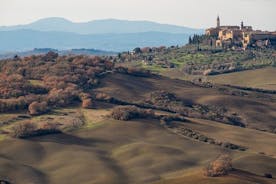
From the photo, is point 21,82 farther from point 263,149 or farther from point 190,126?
point 263,149

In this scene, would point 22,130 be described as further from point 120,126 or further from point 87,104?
point 87,104

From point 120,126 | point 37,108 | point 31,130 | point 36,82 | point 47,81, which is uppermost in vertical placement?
point 47,81

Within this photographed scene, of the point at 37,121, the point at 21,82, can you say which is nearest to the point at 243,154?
the point at 37,121

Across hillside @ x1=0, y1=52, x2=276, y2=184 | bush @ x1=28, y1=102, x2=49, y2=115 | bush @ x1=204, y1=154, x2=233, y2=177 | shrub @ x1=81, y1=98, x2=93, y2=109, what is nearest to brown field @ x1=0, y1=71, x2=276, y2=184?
hillside @ x1=0, y1=52, x2=276, y2=184

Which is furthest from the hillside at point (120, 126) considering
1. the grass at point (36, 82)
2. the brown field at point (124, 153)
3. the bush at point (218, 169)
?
the grass at point (36, 82)

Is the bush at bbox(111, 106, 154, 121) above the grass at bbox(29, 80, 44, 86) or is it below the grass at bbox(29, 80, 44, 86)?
below

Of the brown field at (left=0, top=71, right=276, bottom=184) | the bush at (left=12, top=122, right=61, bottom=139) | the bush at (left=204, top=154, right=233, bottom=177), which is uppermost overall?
the bush at (left=12, top=122, right=61, bottom=139)

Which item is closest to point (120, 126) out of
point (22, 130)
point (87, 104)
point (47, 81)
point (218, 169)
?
point (87, 104)

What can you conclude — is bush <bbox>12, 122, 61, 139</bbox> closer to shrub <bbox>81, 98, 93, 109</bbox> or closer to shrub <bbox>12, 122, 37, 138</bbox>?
shrub <bbox>12, 122, 37, 138</bbox>

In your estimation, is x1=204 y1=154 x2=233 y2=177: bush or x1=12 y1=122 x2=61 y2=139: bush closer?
x1=204 y1=154 x2=233 y2=177: bush
